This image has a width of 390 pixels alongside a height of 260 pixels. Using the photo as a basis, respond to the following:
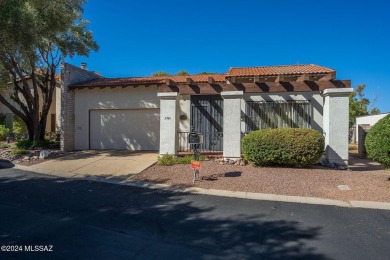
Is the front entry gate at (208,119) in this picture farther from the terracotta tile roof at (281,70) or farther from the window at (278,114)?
the terracotta tile roof at (281,70)

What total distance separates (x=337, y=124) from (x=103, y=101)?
10754 mm

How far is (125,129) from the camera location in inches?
557

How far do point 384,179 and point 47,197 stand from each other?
871 cm

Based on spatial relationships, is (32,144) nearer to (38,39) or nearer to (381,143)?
(38,39)

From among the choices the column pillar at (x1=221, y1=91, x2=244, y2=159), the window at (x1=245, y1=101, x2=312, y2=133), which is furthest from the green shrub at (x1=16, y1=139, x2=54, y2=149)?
the window at (x1=245, y1=101, x2=312, y2=133)

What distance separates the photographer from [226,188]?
7.07 metres

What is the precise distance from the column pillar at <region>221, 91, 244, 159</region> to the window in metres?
1.95

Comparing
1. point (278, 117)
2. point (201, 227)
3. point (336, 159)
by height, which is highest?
point (278, 117)

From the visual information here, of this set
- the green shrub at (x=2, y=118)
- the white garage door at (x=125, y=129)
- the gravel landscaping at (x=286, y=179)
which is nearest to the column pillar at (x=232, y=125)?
the gravel landscaping at (x=286, y=179)

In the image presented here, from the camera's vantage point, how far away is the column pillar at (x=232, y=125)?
987 cm

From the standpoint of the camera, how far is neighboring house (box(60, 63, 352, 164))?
32.1ft

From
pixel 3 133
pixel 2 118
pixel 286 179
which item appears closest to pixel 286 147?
pixel 286 179

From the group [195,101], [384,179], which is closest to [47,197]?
[195,101]

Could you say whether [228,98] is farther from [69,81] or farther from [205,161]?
[69,81]
